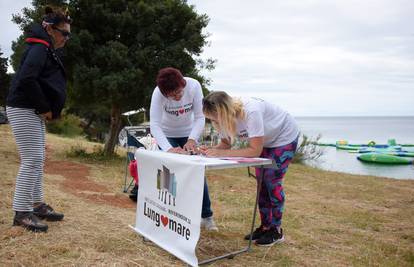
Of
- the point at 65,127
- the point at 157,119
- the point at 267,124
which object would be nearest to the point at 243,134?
the point at 267,124

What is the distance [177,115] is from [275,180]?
3.51 ft

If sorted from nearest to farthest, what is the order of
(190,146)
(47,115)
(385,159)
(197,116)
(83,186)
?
(47,115) < (190,146) < (197,116) < (83,186) < (385,159)

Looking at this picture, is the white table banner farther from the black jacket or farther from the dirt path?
the dirt path

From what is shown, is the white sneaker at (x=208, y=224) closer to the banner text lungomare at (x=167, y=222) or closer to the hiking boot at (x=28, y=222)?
the banner text lungomare at (x=167, y=222)

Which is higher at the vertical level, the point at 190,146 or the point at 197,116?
the point at 197,116

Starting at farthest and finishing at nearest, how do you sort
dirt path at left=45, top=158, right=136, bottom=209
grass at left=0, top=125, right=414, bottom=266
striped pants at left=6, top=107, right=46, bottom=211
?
dirt path at left=45, top=158, right=136, bottom=209 → striped pants at left=6, top=107, right=46, bottom=211 → grass at left=0, top=125, right=414, bottom=266

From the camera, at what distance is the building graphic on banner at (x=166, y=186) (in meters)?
2.88

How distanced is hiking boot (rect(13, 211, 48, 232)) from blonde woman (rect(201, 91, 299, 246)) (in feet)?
4.79

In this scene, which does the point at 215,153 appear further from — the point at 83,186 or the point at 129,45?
the point at 129,45

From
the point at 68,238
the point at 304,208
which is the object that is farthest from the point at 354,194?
the point at 68,238

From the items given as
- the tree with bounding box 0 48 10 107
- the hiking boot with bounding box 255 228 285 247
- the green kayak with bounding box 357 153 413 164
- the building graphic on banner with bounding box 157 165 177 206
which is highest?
the tree with bounding box 0 48 10 107

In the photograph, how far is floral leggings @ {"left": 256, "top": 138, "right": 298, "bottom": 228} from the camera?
3.34 metres

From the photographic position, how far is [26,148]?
3.20m

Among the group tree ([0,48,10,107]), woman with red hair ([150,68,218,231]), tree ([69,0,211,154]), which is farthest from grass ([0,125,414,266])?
tree ([0,48,10,107])
